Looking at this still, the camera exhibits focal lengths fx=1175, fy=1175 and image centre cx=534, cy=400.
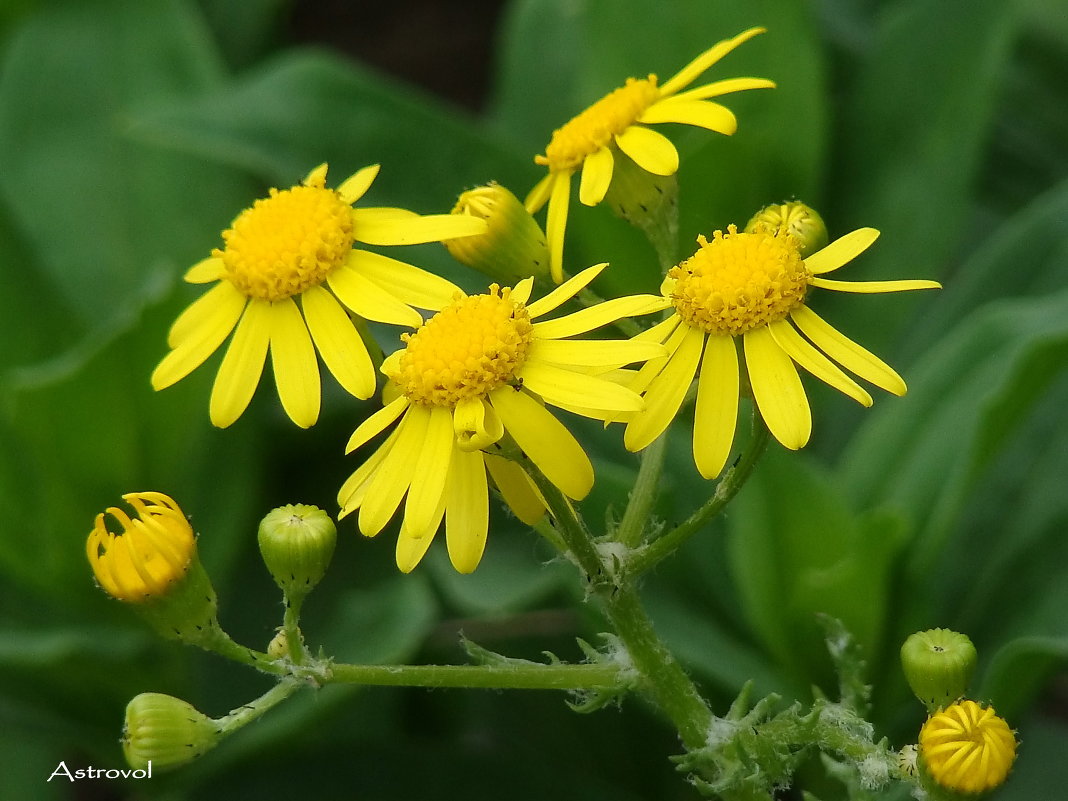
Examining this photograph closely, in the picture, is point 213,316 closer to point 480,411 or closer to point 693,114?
point 480,411

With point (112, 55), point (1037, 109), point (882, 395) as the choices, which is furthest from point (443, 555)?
point (1037, 109)

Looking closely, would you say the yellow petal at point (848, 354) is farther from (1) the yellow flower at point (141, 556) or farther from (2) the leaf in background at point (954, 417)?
(1) the yellow flower at point (141, 556)

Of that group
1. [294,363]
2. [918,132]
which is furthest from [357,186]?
[918,132]

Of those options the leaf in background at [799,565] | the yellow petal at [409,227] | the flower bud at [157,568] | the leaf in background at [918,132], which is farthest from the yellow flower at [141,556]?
the leaf in background at [918,132]

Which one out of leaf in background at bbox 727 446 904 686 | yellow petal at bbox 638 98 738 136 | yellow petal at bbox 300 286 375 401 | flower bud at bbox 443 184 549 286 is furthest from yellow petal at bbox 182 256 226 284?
leaf in background at bbox 727 446 904 686

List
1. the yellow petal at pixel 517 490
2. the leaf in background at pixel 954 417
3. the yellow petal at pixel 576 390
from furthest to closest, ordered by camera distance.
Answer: the leaf in background at pixel 954 417, the yellow petal at pixel 517 490, the yellow petal at pixel 576 390
